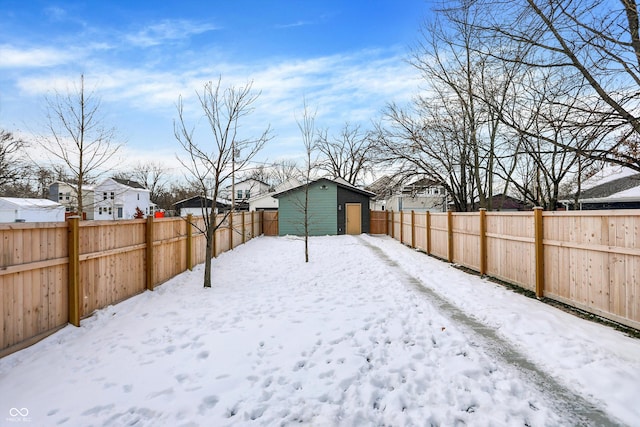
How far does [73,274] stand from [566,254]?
24.2 feet

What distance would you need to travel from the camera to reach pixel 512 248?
22.3ft

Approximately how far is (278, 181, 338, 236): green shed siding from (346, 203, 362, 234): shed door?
3.40 ft

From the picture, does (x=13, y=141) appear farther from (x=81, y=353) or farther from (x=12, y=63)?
(x=81, y=353)

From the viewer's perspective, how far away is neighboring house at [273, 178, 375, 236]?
848 inches

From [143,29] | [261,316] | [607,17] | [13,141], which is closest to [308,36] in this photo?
[143,29]

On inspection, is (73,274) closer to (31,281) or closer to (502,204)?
(31,281)

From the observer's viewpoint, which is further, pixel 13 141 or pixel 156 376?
pixel 13 141

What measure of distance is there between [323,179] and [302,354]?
1840cm

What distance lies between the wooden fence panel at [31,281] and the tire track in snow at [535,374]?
17.1 ft

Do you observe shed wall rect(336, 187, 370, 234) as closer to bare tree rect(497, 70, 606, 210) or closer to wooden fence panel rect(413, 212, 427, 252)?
wooden fence panel rect(413, 212, 427, 252)

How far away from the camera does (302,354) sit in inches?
140

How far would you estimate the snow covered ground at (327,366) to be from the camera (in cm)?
252

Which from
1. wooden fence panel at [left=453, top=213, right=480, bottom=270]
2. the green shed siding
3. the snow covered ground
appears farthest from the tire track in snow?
the green shed siding

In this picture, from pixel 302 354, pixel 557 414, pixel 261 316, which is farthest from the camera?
pixel 261 316
